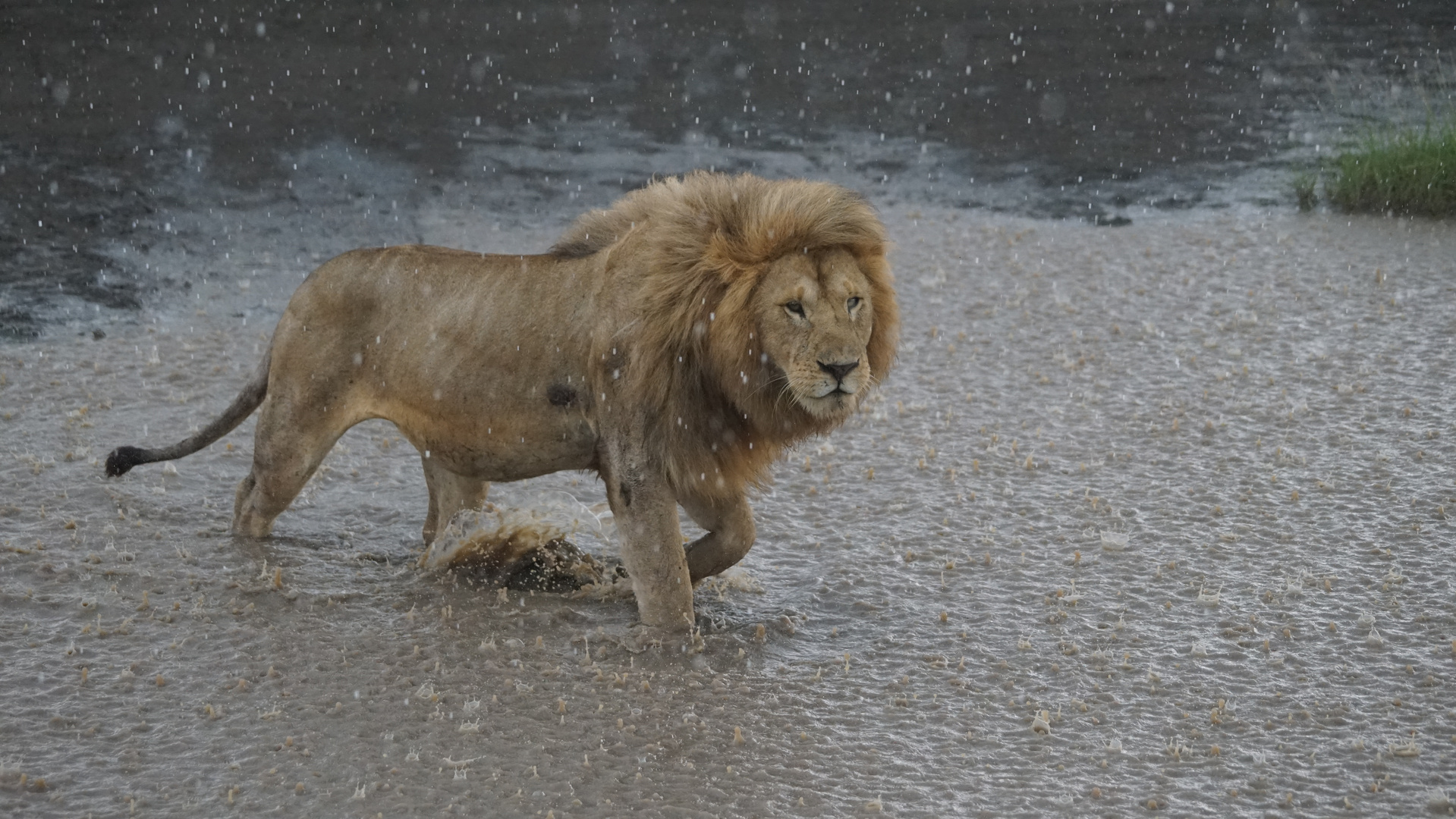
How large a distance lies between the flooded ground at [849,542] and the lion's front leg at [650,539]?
0.47ft

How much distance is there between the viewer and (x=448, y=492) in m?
4.98

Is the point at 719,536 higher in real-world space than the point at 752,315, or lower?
lower

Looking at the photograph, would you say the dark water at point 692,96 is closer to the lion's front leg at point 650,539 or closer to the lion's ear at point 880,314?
the lion's front leg at point 650,539

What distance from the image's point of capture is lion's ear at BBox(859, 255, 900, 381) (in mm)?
4141

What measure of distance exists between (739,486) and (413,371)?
100cm

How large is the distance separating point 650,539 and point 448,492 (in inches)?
40.0

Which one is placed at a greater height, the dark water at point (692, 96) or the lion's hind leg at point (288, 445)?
the dark water at point (692, 96)

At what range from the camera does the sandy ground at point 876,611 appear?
3.63 meters

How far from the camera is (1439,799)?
11.4 feet

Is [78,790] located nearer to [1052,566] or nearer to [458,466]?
[458,466]

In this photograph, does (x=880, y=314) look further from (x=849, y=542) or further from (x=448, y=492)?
(x=448, y=492)

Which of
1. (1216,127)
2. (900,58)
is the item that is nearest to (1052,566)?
(1216,127)

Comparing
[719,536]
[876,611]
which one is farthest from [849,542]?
[719,536]

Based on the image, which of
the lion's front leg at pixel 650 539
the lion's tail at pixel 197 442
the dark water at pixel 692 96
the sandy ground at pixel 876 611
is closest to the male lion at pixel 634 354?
the lion's front leg at pixel 650 539
